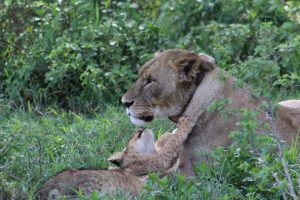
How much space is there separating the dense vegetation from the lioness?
0.58 ft

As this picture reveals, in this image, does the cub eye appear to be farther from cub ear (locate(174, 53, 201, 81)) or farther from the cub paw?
the cub paw

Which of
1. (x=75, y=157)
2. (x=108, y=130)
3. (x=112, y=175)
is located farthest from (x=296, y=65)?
(x=112, y=175)

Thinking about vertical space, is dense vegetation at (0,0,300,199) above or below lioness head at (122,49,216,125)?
below

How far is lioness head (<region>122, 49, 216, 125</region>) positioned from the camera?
20.0 feet

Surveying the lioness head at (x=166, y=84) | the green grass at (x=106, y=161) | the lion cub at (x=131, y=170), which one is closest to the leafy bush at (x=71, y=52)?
the green grass at (x=106, y=161)

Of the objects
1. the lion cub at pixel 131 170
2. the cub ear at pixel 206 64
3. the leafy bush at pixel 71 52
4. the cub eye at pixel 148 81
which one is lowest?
the leafy bush at pixel 71 52

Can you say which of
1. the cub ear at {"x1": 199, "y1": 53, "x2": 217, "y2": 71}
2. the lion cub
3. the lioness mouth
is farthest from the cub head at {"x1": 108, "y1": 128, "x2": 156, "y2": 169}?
the cub ear at {"x1": 199, "y1": 53, "x2": 217, "y2": 71}

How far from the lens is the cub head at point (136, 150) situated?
6.03 metres

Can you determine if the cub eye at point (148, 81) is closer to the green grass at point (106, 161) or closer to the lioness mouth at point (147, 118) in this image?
the lioness mouth at point (147, 118)

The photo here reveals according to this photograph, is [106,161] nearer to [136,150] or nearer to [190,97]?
[136,150]

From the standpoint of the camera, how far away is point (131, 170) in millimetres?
5922

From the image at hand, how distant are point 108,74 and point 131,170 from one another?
214 centimetres

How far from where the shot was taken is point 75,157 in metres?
6.40

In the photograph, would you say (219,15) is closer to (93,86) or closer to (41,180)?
(93,86)
